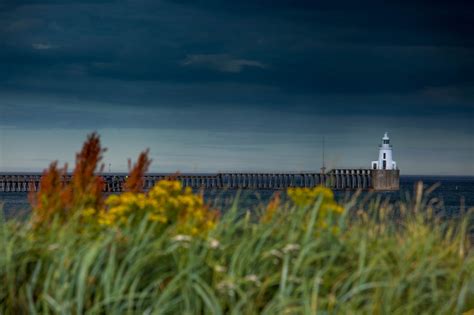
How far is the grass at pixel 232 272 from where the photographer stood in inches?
339

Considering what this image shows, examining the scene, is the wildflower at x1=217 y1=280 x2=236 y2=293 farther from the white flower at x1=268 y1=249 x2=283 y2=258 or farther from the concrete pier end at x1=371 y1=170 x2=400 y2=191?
the concrete pier end at x1=371 y1=170 x2=400 y2=191

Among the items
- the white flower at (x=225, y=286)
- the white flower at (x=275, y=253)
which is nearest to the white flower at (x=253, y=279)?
the white flower at (x=225, y=286)

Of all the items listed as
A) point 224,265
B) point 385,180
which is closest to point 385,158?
point 385,180

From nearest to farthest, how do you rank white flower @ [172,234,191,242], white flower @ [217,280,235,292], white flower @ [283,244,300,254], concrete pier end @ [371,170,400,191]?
white flower @ [217,280,235,292], white flower @ [283,244,300,254], white flower @ [172,234,191,242], concrete pier end @ [371,170,400,191]

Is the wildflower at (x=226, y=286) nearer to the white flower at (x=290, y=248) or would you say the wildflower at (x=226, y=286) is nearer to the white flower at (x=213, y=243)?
the white flower at (x=213, y=243)

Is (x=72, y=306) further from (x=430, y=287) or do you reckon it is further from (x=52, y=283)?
(x=430, y=287)

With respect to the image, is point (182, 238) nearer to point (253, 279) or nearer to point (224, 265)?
point (224, 265)

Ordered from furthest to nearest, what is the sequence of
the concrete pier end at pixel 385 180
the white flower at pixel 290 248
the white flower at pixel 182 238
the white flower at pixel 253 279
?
the concrete pier end at pixel 385 180, the white flower at pixel 182 238, the white flower at pixel 290 248, the white flower at pixel 253 279

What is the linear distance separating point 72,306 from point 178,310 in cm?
122

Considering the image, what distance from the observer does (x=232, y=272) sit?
8.84 m

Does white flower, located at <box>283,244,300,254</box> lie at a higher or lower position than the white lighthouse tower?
lower

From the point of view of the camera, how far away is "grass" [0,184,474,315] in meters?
8.61

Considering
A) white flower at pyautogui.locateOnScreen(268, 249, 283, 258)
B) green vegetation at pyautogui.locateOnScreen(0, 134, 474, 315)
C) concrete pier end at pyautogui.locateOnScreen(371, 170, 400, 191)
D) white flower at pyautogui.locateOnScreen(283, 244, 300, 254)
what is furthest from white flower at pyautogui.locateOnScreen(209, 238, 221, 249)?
concrete pier end at pyautogui.locateOnScreen(371, 170, 400, 191)

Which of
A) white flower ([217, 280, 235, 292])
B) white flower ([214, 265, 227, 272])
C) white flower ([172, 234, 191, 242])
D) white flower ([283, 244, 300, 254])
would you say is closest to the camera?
white flower ([217, 280, 235, 292])
